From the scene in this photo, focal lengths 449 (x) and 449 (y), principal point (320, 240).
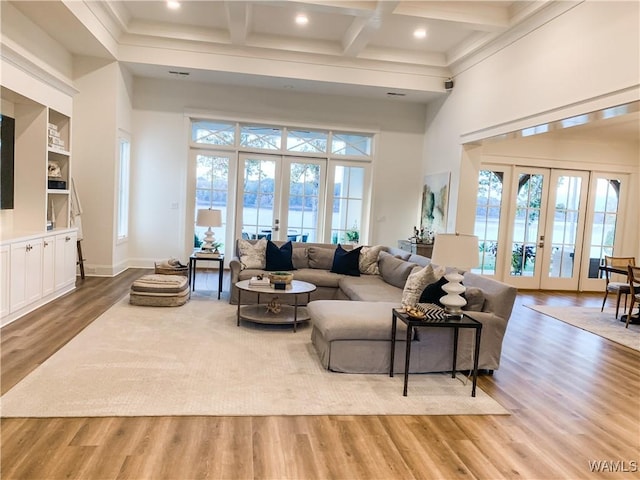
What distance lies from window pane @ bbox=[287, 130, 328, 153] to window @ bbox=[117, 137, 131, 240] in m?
2.84

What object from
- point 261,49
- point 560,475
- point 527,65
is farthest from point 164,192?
point 560,475

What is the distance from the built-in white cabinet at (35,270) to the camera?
14.1 feet

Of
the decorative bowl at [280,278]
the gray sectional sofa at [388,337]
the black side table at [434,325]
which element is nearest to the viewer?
the black side table at [434,325]

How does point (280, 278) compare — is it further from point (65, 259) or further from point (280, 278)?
point (65, 259)

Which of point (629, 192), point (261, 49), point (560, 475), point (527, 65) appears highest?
point (261, 49)

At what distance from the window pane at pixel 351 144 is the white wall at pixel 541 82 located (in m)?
1.39

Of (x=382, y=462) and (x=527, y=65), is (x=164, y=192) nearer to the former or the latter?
(x=527, y=65)

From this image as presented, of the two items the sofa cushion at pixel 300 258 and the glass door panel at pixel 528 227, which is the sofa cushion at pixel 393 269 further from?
the glass door panel at pixel 528 227

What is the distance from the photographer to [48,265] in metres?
5.21

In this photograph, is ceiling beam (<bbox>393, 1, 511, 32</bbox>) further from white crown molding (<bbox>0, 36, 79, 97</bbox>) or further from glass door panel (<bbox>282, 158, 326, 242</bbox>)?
white crown molding (<bbox>0, 36, 79, 97</bbox>)

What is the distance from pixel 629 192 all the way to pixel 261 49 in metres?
7.22

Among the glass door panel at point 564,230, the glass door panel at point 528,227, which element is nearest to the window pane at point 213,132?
the glass door panel at point 528,227

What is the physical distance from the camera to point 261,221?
850 cm

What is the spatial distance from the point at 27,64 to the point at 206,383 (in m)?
3.85
